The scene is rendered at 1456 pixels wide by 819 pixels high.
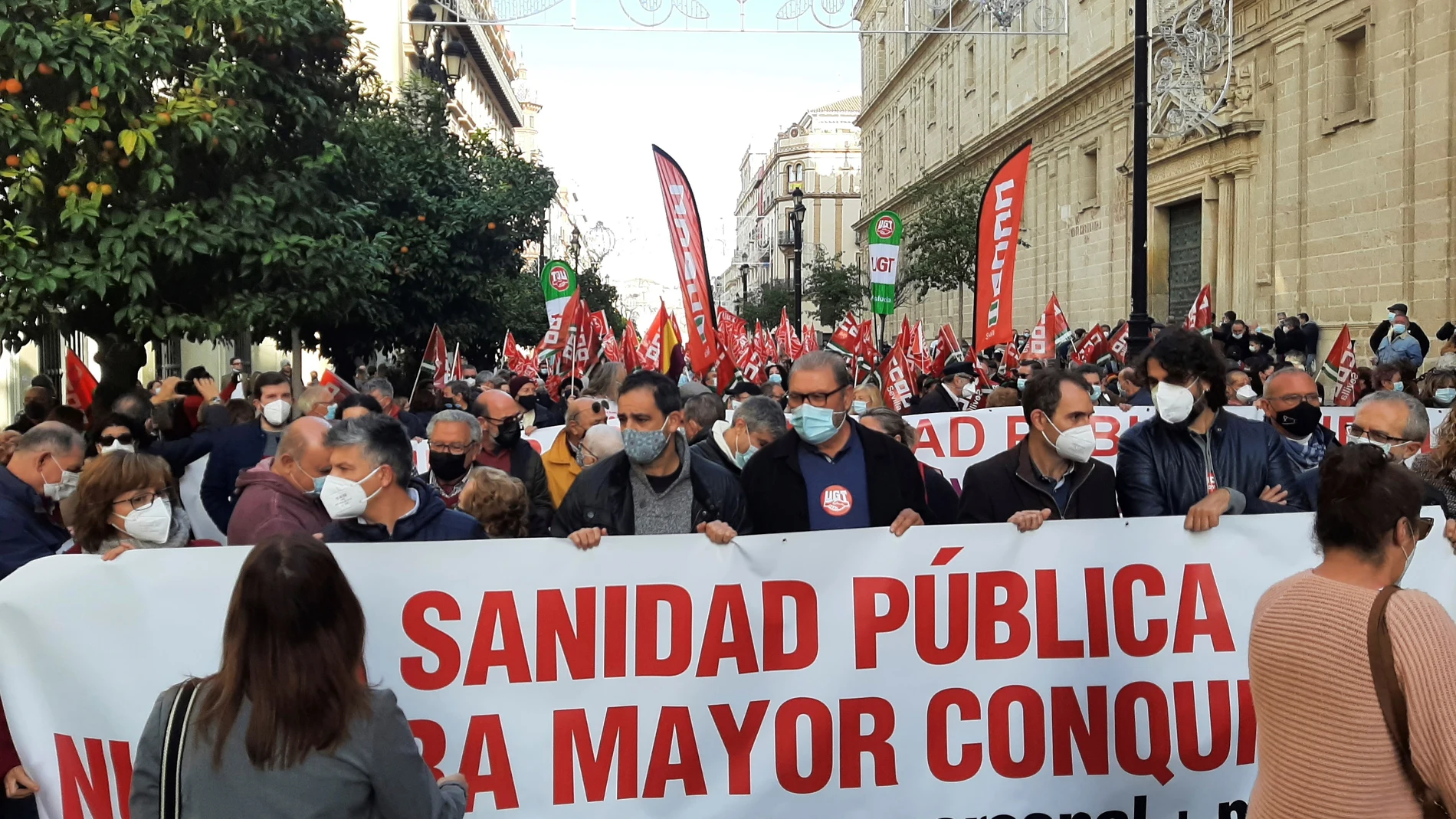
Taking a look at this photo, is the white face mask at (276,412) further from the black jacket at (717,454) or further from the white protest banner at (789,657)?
the white protest banner at (789,657)

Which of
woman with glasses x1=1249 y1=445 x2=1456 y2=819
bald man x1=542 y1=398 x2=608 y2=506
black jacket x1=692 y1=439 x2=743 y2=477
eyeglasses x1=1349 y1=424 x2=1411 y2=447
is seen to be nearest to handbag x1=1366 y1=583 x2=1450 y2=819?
woman with glasses x1=1249 y1=445 x2=1456 y2=819

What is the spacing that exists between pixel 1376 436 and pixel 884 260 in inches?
Result: 540

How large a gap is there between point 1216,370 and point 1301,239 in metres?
17.2

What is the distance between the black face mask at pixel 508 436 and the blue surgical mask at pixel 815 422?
8.22ft

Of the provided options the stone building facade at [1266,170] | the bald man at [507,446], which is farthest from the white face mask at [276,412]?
the stone building facade at [1266,170]

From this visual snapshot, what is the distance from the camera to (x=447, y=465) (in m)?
5.81

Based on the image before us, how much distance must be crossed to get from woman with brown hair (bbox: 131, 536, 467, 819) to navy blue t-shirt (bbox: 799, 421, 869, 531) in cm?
248

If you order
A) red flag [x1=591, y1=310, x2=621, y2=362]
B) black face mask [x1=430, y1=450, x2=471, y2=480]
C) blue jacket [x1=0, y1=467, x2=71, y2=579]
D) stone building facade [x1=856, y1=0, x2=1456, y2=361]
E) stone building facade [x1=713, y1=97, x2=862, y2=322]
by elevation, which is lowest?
blue jacket [x1=0, y1=467, x2=71, y2=579]

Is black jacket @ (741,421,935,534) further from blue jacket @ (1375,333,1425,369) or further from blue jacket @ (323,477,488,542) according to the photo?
blue jacket @ (1375,333,1425,369)

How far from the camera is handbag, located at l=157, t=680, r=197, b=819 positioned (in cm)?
244

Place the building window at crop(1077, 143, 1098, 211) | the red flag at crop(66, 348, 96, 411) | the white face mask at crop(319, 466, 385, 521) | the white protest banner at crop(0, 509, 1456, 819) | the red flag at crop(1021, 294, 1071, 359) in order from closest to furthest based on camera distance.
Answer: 1. the white protest banner at crop(0, 509, 1456, 819)
2. the white face mask at crop(319, 466, 385, 521)
3. the red flag at crop(66, 348, 96, 411)
4. the red flag at crop(1021, 294, 1071, 359)
5. the building window at crop(1077, 143, 1098, 211)

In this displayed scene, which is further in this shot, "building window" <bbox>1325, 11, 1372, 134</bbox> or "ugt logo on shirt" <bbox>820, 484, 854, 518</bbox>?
"building window" <bbox>1325, 11, 1372, 134</bbox>

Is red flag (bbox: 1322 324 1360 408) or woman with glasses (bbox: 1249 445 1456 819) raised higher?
red flag (bbox: 1322 324 1360 408)

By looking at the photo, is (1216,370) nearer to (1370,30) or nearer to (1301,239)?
Answer: (1370,30)
